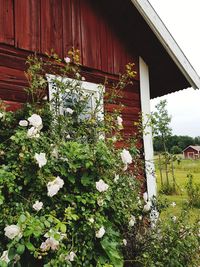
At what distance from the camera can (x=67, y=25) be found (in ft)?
18.2

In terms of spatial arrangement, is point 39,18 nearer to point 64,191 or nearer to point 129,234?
point 64,191

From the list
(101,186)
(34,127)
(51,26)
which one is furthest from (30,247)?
(51,26)

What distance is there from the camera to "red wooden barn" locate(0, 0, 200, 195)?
4859mm

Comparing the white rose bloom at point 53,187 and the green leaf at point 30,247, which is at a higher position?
the white rose bloom at point 53,187

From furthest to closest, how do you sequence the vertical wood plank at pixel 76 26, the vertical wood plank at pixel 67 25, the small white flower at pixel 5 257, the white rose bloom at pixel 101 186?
the vertical wood plank at pixel 76 26 → the vertical wood plank at pixel 67 25 → the white rose bloom at pixel 101 186 → the small white flower at pixel 5 257

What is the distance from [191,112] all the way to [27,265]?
92367 mm

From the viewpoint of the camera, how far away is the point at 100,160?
3738mm

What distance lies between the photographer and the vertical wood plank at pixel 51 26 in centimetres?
523

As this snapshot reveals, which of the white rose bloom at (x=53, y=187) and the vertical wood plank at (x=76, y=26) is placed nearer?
the white rose bloom at (x=53, y=187)

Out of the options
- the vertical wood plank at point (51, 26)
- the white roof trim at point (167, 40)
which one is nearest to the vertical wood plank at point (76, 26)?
the vertical wood plank at point (51, 26)

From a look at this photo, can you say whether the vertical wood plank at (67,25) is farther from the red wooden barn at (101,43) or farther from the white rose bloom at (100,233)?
the white rose bloom at (100,233)

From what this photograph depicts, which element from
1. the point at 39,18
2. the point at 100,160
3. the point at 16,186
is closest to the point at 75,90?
the point at 39,18

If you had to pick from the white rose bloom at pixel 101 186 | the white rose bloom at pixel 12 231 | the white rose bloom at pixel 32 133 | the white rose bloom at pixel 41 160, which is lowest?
the white rose bloom at pixel 12 231

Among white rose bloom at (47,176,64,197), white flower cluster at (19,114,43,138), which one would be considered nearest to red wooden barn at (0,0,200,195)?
white flower cluster at (19,114,43,138)
